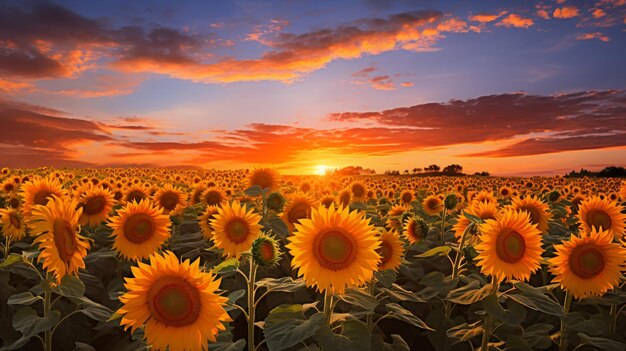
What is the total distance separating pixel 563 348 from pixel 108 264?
652cm

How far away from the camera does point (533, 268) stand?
524 centimetres

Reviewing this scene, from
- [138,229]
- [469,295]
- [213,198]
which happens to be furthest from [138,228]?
[469,295]

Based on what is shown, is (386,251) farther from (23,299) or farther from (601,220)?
(601,220)

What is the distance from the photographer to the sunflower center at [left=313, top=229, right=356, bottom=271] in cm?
423

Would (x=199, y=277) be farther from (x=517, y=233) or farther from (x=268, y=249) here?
(x=517, y=233)

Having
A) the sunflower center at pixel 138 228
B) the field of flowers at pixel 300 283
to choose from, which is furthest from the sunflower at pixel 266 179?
the sunflower center at pixel 138 228

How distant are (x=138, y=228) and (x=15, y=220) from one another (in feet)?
7.50

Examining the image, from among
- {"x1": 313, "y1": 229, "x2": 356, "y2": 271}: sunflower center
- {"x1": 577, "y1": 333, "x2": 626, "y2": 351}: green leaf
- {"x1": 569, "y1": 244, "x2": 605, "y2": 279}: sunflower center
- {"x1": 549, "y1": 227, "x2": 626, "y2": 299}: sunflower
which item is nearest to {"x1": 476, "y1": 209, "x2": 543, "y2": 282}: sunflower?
{"x1": 549, "y1": 227, "x2": 626, "y2": 299}: sunflower

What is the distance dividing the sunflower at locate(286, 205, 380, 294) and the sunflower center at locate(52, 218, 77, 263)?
2.27 meters

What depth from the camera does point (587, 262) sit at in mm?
5664

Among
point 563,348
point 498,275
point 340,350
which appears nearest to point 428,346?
point 563,348

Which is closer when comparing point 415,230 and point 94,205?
point 415,230

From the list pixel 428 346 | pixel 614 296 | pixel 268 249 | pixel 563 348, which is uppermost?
pixel 268 249

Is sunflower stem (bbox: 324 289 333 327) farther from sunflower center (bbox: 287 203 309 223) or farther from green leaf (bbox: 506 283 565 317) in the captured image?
sunflower center (bbox: 287 203 309 223)
